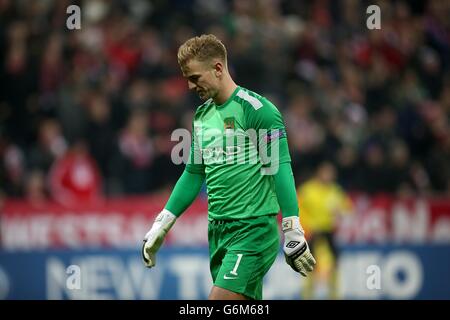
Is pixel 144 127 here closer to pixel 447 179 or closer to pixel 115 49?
pixel 115 49

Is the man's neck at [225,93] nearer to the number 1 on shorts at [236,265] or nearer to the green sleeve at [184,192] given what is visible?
the green sleeve at [184,192]

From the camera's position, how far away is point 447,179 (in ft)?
46.4

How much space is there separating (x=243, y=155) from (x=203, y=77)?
1.87 ft

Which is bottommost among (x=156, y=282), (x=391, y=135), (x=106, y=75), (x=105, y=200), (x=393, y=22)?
(x=156, y=282)

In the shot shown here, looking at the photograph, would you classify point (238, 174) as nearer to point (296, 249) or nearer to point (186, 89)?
point (296, 249)

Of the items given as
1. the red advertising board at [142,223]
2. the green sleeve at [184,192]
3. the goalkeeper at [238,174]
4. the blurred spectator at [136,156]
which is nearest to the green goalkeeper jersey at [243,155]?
the goalkeeper at [238,174]

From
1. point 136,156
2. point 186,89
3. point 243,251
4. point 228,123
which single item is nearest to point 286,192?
point 243,251

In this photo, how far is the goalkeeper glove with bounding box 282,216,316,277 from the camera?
5863mm

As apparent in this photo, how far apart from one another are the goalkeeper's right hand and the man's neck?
34.9 inches

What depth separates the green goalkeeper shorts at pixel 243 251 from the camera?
6074 mm

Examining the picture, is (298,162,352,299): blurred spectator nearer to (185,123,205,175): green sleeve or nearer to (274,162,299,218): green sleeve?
(185,123,205,175): green sleeve

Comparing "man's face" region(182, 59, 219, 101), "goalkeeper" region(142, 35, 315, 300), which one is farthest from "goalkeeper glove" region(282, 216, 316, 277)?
"man's face" region(182, 59, 219, 101)
